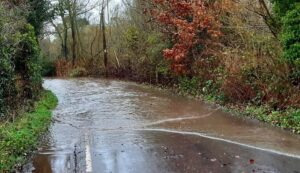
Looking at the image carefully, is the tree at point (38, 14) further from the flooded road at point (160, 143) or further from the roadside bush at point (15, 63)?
the flooded road at point (160, 143)

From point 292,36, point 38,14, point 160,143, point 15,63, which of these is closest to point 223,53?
point 292,36

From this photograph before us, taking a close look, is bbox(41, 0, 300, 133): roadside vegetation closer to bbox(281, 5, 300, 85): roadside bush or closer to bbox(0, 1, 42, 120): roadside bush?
bbox(281, 5, 300, 85): roadside bush

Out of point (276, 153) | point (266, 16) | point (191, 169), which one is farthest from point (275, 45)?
point (191, 169)

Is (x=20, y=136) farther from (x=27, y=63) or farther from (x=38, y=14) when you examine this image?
(x=38, y=14)

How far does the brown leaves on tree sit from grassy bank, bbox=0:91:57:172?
1009 cm

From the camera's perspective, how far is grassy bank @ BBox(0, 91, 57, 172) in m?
9.65

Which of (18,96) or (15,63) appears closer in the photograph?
(18,96)

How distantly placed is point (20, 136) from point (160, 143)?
12.6ft

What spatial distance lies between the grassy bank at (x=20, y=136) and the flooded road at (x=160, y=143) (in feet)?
1.08

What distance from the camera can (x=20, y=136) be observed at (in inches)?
454

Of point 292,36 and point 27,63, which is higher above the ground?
point 292,36

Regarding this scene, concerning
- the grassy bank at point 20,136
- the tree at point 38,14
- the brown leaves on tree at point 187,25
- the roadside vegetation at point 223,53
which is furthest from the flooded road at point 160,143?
the tree at point 38,14

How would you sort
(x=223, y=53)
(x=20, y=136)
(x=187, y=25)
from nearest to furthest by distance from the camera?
1. (x=20, y=136)
2. (x=223, y=53)
3. (x=187, y=25)

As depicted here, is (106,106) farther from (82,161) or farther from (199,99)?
(82,161)
